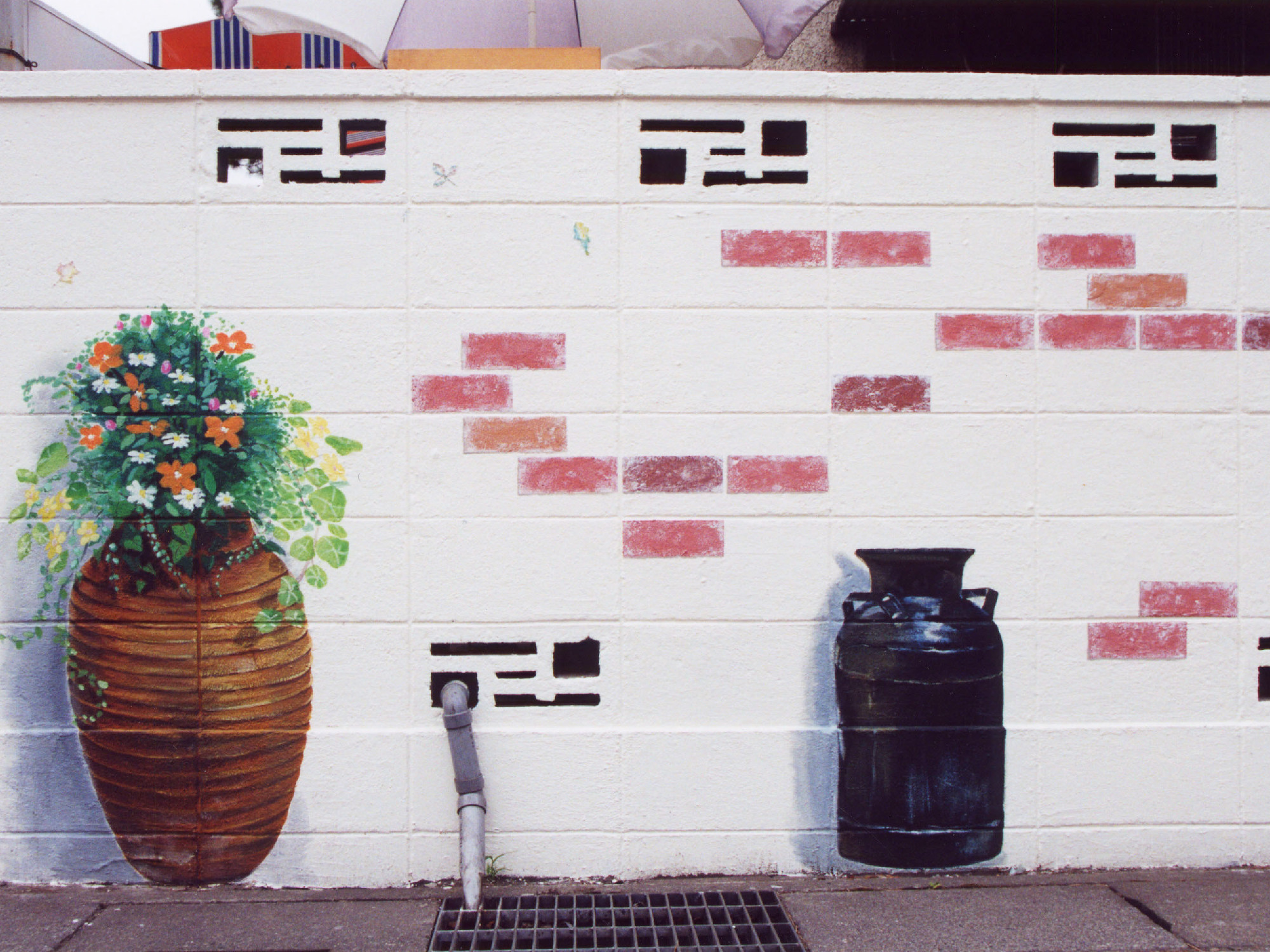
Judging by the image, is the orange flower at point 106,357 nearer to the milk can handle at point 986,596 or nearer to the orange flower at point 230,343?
the orange flower at point 230,343

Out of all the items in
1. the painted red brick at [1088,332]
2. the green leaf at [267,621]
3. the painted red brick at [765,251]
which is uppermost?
the painted red brick at [765,251]

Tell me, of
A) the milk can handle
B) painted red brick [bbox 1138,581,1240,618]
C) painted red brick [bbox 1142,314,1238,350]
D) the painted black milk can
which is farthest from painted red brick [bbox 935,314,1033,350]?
painted red brick [bbox 1138,581,1240,618]

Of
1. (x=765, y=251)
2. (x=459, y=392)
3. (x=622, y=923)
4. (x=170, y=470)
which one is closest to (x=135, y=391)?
(x=170, y=470)

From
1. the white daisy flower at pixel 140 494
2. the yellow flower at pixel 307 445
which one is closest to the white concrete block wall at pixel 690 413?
the yellow flower at pixel 307 445

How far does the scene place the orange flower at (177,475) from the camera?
2.44 meters

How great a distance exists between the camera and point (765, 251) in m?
2.50

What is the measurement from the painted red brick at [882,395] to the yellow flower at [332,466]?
1522 millimetres

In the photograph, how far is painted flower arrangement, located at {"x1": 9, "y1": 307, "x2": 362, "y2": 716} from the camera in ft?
8.00

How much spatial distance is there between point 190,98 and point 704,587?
2.16m

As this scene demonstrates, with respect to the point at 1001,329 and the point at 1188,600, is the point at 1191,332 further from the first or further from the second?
the point at 1188,600

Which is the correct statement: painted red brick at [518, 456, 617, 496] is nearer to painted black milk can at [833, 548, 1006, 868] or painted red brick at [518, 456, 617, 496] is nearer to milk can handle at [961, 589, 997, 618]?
painted black milk can at [833, 548, 1006, 868]

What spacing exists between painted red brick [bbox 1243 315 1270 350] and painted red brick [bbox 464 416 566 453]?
2143mm

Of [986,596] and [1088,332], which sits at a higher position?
[1088,332]

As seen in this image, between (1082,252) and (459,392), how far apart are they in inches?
77.7
